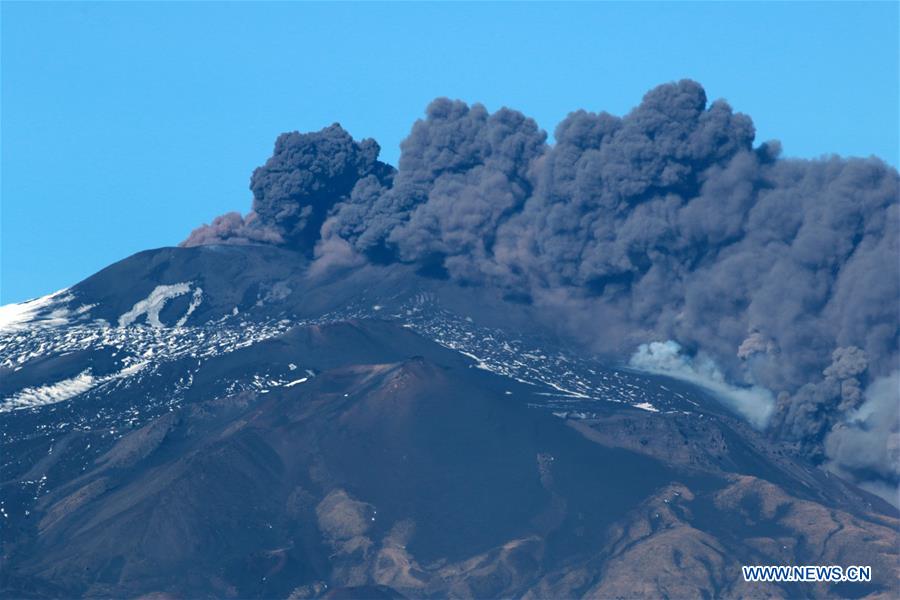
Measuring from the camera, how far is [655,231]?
4638 inches

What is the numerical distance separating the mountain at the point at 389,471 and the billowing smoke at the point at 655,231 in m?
3.15

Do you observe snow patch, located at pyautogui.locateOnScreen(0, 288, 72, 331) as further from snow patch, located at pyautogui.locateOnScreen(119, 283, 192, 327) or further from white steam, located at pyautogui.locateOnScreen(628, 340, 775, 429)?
white steam, located at pyautogui.locateOnScreen(628, 340, 775, 429)

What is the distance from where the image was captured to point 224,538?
8950 centimetres

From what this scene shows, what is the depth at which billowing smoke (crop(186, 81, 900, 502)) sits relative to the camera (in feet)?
359

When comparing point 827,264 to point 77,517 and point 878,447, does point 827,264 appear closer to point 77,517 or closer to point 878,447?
point 878,447

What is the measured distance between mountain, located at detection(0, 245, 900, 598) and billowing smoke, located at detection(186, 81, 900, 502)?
3.15 metres

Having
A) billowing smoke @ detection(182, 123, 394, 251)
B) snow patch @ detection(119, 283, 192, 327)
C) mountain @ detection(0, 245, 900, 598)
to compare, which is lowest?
mountain @ detection(0, 245, 900, 598)

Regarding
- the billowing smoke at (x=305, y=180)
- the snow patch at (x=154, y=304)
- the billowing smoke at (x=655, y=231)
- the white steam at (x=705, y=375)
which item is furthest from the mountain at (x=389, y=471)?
the billowing smoke at (x=305, y=180)

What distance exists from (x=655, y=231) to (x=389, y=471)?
28883 millimetres

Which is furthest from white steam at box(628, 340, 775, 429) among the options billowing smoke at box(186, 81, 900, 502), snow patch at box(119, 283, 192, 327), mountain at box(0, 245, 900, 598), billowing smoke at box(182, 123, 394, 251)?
snow patch at box(119, 283, 192, 327)

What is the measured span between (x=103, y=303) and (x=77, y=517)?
38.5 metres

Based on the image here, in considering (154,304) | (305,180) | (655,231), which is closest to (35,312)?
(154,304)

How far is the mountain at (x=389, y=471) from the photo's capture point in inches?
3447

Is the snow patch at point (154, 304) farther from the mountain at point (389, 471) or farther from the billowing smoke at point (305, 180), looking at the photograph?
the billowing smoke at point (305, 180)
